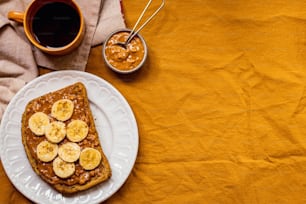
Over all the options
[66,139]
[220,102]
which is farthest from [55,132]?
[220,102]

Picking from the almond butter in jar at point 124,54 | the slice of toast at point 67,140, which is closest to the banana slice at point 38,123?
the slice of toast at point 67,140

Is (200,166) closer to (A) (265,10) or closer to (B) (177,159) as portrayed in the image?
(B) (177,159)

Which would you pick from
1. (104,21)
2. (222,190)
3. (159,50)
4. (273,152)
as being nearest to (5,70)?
(104,21)

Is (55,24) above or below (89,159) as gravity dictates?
above

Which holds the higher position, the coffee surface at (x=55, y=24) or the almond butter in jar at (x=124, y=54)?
the coffee surface at (x=55, y=24)

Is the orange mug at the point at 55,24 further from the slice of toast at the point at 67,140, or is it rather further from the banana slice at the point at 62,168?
the banana slice at the point at 62,168

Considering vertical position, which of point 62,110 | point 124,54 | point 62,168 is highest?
point 124,54

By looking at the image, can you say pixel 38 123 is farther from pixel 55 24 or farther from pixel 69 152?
pixel 55 24
